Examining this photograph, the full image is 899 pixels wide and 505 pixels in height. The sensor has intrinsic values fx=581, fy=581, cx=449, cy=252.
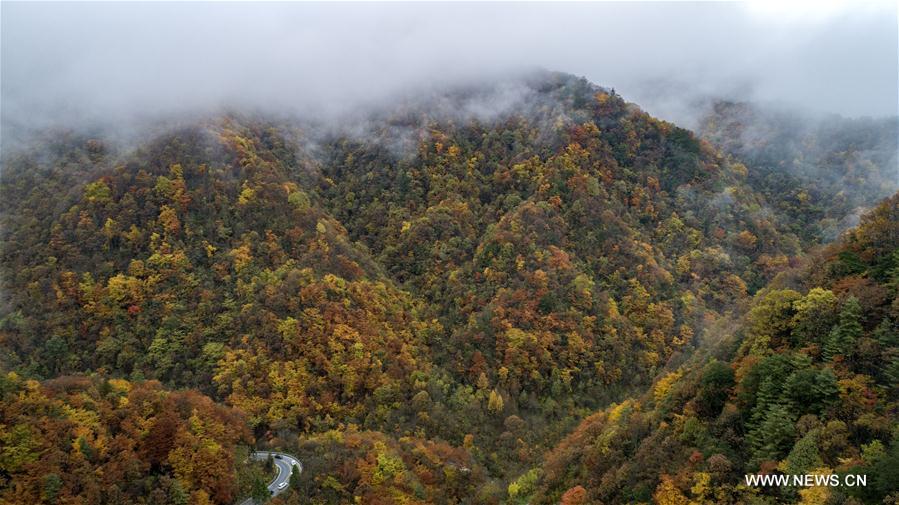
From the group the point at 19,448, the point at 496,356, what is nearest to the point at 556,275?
the point at 496,356

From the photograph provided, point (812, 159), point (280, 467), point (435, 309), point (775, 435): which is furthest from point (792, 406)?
point (812, 159)

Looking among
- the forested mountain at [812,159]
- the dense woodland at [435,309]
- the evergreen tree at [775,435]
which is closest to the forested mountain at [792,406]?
the evergreen tree at [775,435]

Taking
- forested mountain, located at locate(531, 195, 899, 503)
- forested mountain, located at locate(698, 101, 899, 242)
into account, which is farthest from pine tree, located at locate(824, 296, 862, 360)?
forested mountain, located at locate(698, 101, 899, 242)

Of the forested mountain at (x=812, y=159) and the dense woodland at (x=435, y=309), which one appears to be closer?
the dense woodland at (x=435, y=309)

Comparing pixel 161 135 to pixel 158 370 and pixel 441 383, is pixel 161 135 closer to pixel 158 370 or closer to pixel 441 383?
pixel 158 370

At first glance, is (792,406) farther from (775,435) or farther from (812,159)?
(812,159)

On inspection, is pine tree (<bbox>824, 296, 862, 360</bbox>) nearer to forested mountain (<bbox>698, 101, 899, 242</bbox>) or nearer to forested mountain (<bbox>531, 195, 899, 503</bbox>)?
forested mountain (<bbox>531, 195, 899, 503</bbox>)

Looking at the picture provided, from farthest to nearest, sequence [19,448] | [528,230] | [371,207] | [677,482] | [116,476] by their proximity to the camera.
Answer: [371,207]
[528,230]
[116,476]
[19,448]
[677,482]

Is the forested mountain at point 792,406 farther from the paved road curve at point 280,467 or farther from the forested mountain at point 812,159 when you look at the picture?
the forested mountain at point 812,159
